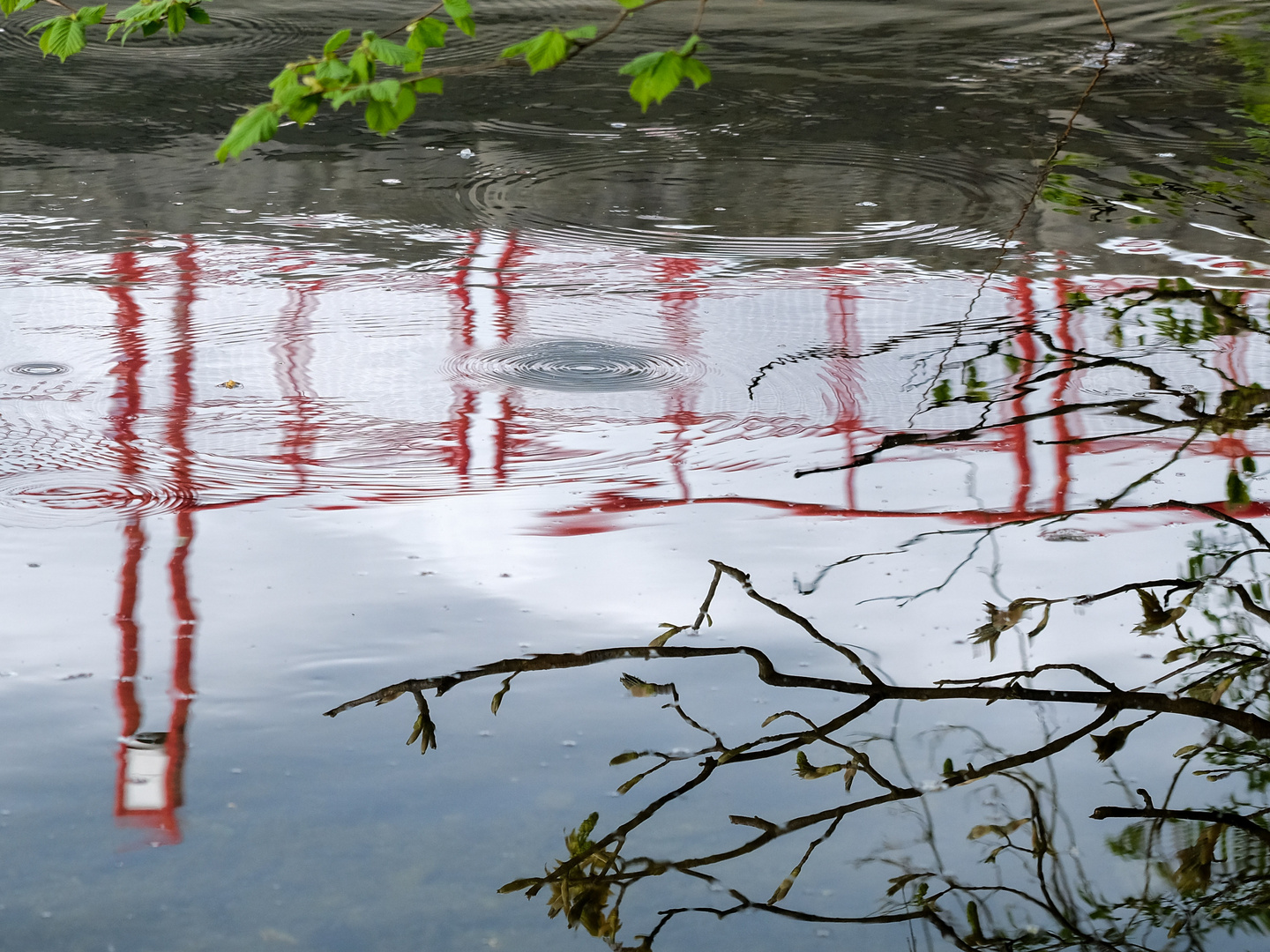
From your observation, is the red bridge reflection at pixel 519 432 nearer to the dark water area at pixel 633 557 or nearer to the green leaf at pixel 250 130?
the dark water area at pixel 633 557

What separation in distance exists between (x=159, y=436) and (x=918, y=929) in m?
2.81

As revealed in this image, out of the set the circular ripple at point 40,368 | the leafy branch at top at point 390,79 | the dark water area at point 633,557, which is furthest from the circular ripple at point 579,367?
the leafy branch at top at point 390,79

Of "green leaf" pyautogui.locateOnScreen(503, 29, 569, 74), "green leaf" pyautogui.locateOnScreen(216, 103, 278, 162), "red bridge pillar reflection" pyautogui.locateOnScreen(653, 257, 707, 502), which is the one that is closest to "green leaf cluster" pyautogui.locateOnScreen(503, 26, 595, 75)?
"green leaf" pyautogui.locateOnScreen(503, 29, 569, 74)

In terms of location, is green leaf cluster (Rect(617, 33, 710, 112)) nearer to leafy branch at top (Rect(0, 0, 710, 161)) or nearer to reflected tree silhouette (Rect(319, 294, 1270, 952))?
leafy branch at top (Rect(0, 0, 710, 161))

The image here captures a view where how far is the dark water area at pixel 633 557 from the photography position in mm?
2461

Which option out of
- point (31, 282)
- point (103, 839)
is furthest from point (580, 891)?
point (31, 282)

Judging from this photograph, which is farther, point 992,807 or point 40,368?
point 40,368

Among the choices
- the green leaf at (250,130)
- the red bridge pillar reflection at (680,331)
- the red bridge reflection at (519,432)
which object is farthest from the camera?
the red bridge pillar reflection at (680,331)

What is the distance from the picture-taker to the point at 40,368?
4840 millimetres

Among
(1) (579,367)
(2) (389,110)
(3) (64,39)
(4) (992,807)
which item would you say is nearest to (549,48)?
(2) (389,110)

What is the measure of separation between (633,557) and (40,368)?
2.38 m

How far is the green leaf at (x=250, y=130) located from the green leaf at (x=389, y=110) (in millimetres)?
149

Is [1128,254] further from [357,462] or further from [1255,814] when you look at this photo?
[1255,814]

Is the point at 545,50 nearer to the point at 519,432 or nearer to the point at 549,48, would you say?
the point at 549,48
